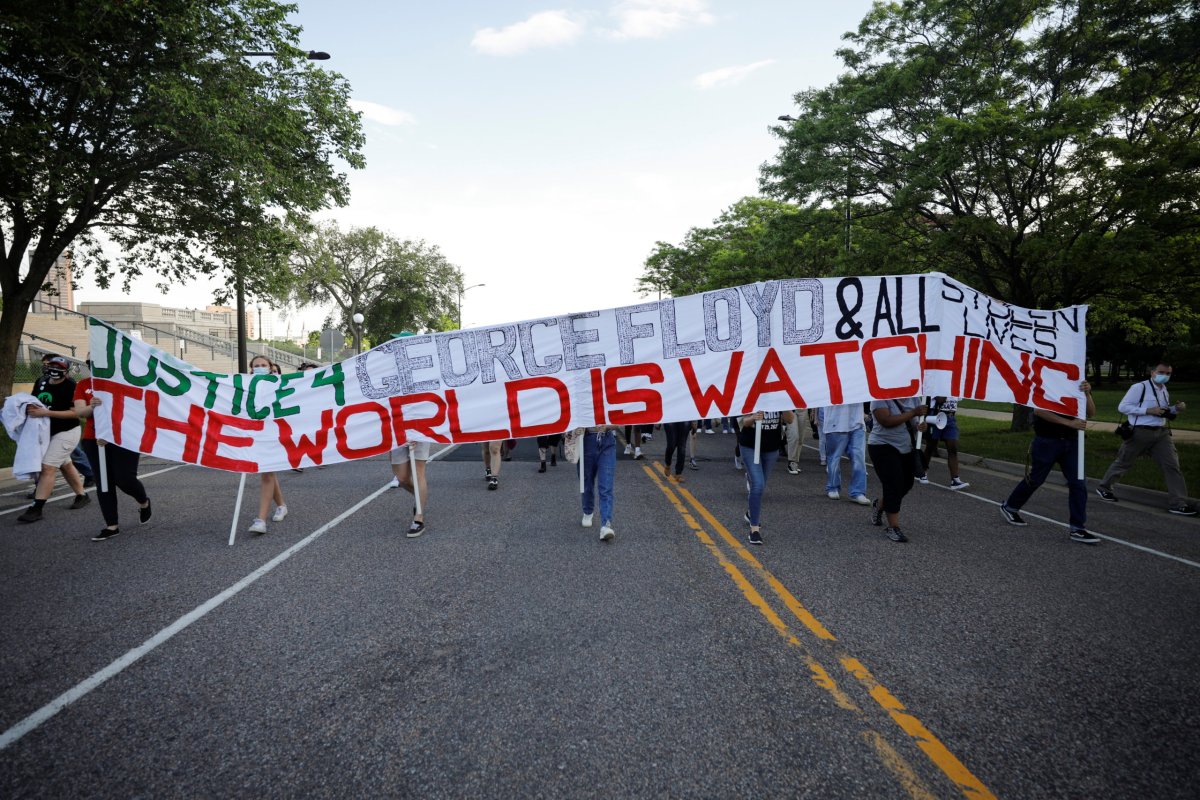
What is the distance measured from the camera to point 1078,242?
12.8m

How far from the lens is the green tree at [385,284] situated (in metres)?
47.7

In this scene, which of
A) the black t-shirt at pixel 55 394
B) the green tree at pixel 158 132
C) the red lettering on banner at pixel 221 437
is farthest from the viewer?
the green tree at pixel 158 132

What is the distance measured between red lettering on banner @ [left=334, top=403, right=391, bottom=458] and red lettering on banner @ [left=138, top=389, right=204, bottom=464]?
1402 mm

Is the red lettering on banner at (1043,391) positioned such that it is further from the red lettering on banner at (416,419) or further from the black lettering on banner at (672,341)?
the red lettering on banner at (416,419)

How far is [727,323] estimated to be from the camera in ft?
21.7

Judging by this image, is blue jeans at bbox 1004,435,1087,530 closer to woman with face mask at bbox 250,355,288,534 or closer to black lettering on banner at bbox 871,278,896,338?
black lettering on banner at bbox 871,278,896,338

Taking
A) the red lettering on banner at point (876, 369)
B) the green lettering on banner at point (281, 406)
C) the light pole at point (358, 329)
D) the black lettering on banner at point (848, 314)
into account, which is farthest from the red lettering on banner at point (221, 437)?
the light pole at point (358, 329)

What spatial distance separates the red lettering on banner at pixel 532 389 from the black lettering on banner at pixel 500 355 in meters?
0.12

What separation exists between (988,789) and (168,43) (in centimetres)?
1683

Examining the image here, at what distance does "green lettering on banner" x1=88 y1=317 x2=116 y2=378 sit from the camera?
6.56 meters

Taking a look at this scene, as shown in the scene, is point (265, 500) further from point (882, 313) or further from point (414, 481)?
point (882, 313)

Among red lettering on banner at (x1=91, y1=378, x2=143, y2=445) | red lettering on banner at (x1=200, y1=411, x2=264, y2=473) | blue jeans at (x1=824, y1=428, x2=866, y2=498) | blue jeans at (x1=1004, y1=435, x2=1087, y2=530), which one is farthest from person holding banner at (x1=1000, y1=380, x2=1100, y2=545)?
red lettering on banner at (x1=91, y1=378, x2=143, y2=445)

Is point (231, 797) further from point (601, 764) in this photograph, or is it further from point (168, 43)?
point (168, 43)

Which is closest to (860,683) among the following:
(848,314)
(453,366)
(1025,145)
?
(848,314)
